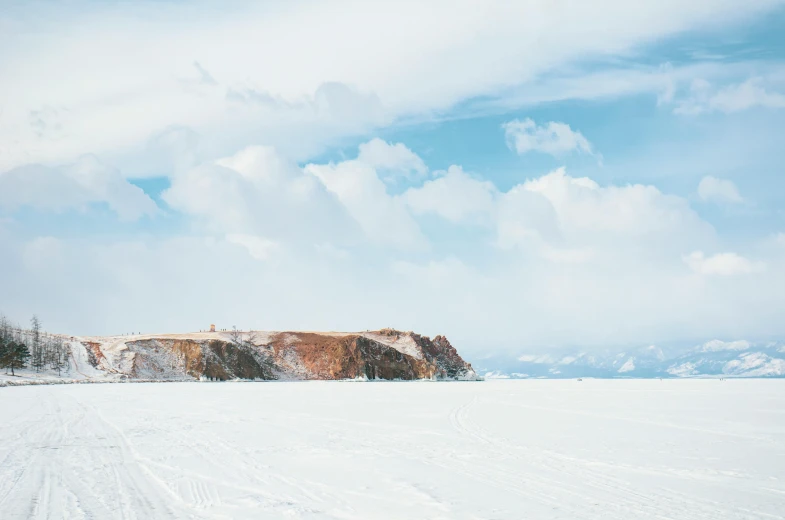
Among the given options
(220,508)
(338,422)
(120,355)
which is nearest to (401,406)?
(338,422)

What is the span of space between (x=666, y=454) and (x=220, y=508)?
13.4 m

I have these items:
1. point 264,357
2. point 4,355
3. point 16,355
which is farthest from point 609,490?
point 264,357

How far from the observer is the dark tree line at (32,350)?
88.2m

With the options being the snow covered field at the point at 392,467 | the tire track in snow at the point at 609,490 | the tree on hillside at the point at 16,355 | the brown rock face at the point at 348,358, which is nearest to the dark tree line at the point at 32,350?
the tree on hillside at the point at 16,355

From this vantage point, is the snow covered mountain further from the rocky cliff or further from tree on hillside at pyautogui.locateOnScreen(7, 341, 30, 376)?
tree on hillside at pyautogui.locateOnScreen(7, 341, 30, 376)

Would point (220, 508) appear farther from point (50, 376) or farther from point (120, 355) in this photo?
point (120, 355)

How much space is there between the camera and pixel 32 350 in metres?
104

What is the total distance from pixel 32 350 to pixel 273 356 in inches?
1699

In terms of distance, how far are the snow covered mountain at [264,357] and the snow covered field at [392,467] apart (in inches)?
3109

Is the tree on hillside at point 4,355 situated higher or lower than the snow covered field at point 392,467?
higher

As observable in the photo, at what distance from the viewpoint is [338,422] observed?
26453mm

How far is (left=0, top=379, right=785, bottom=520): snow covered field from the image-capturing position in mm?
11039

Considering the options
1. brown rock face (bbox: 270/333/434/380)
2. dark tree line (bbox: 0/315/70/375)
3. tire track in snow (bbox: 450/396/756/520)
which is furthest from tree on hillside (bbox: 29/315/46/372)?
tire track in snow (bbox: 450/396/756/520)

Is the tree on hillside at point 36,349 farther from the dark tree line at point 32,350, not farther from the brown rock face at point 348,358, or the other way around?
the brown rock face at point 348,358
